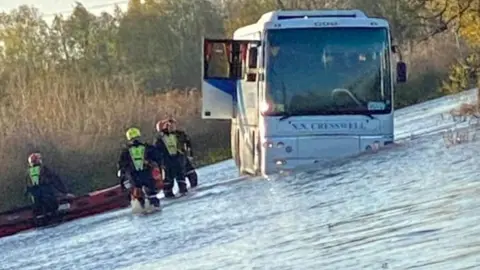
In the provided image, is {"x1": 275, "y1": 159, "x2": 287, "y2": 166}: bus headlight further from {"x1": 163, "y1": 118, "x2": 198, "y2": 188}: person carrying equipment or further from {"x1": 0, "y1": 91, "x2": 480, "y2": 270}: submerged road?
{"x1": 163, "y1": 118, "x2": 198, "y2": 188}: person carrying equipment

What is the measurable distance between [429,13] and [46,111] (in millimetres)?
12261

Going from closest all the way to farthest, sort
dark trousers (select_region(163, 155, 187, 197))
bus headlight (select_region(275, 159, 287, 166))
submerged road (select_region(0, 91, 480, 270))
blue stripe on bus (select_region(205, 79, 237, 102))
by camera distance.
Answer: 1. submerged road (select_region(0, 91, 480, 270))
2. bus headlight (select_region(275, 159, 287, 166))
3. dark trousers (select_region(163, 155, 187, 197))
4. blue stripe on bus (select_region(205, 79, 237, 102))

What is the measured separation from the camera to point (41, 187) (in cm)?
2253

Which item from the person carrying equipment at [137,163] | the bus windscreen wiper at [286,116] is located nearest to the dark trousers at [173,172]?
the person carrying equipment at [137,163]

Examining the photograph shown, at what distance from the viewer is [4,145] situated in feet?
126

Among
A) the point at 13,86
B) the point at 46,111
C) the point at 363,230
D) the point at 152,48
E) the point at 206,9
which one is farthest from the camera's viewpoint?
the point at 206,9

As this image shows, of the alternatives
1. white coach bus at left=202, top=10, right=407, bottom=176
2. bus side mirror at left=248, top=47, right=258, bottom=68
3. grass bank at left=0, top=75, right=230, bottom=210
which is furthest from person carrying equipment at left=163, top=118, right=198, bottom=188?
grass bank at left=0, top=75, right=230, bottom=210

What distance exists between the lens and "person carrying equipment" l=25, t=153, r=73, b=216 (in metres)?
22.5

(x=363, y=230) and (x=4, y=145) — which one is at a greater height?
(x=363, y=230)

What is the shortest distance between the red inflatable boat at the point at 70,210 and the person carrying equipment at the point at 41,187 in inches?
8.5

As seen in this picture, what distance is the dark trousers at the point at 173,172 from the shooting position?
911 inches

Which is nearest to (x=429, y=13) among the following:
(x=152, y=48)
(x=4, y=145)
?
(x=4, y=145)

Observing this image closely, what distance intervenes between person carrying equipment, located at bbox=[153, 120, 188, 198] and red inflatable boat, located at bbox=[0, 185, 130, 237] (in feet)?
2.52

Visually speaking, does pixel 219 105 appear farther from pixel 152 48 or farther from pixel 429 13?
pixel 152 48
